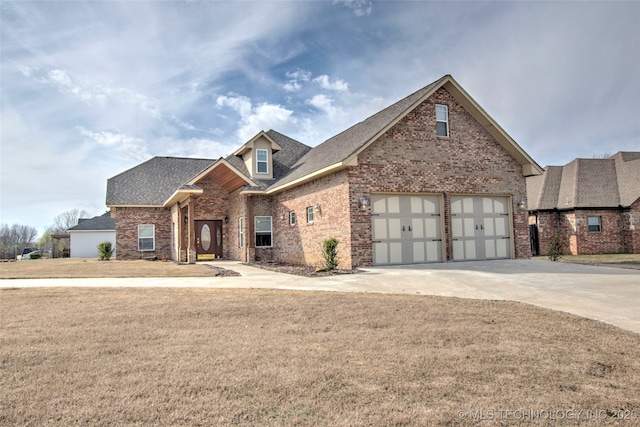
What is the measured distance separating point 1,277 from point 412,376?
14.8 m

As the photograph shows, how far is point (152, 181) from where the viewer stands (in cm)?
2808

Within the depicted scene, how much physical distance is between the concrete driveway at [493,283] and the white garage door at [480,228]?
1564 mm

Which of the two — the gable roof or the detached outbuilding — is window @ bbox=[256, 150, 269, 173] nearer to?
the gable roof

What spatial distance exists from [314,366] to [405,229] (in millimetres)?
11243

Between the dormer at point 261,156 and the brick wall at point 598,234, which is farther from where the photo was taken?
the brick wall at point 598,234

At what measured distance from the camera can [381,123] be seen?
1611 centimetres

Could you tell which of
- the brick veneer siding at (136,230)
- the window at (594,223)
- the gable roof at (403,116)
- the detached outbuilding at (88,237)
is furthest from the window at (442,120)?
the detached outbuilding at (88,237)

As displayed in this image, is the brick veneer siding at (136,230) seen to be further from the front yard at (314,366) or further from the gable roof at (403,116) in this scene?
the front yard at (314,366)

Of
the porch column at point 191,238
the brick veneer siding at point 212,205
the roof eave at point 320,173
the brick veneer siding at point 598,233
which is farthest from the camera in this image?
the brick veneer siding at point 598,233

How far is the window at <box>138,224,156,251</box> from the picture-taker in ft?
86.0

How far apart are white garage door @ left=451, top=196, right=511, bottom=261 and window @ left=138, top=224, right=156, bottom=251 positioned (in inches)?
704

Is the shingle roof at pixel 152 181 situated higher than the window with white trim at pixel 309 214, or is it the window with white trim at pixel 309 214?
the shingle roof at pixel 152 181

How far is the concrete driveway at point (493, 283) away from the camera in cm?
812

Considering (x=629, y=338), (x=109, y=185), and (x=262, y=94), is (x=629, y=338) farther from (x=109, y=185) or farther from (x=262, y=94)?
(x=109, y=185)
